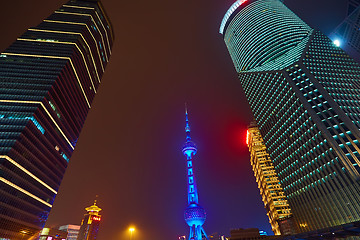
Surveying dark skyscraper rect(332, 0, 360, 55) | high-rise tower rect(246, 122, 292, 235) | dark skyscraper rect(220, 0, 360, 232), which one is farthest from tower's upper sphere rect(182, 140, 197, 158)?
dark skyscraper rect(332, 0, 360, 55)

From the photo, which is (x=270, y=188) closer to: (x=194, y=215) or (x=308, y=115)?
(x=308, y=115)

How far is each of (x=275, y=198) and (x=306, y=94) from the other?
5787cm

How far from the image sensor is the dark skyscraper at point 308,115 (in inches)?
3233

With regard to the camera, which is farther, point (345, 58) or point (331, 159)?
point (345, 58)

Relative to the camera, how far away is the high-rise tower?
116 metres

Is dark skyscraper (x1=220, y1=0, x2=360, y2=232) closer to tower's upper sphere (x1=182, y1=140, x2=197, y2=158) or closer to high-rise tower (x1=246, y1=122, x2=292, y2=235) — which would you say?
high-rise tower (x1=246, y1=122, x2=292, y2=235)

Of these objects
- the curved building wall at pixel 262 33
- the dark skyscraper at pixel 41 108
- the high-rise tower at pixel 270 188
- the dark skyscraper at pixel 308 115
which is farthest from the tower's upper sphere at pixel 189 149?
the curved building wall at pixel 262 33

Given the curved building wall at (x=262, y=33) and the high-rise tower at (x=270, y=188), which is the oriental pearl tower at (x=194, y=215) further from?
the curved building wall at (x=262, y=33)

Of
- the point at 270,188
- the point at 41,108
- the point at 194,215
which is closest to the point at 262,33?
the point at 270,188

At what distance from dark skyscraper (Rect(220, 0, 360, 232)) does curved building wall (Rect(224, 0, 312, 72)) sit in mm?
725

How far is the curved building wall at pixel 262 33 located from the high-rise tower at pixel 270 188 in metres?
51.0

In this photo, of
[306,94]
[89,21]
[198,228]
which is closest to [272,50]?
[306,94]

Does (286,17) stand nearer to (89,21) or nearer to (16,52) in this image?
(89,21)

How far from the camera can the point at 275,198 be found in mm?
120312
